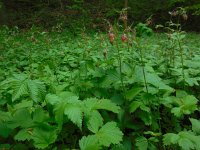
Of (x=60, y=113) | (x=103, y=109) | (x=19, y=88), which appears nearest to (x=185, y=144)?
(x=103, y=109)

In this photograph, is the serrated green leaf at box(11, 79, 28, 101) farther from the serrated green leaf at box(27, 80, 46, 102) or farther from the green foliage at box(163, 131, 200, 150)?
the green foliage at box(163, 131, 200, 150)

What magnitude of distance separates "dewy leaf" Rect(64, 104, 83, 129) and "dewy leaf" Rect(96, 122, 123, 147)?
204 mm

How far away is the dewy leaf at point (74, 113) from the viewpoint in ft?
7.44

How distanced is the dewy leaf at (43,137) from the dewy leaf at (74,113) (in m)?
0.22

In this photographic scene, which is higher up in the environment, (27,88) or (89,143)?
(27,88)

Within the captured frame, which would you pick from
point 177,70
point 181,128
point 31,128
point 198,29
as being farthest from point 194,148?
point 198,29

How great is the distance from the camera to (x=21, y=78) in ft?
8.01

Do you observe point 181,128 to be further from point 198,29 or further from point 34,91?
point 198,29

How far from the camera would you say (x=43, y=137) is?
2.37m

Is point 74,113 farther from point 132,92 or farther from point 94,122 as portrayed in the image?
point 132,92

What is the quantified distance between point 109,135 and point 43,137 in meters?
0.49

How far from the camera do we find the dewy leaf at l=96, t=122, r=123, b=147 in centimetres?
229

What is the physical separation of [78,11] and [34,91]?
15.7m

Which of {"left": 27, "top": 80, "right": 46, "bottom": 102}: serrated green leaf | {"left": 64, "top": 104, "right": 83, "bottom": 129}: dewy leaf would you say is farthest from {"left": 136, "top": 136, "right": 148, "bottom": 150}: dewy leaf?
{"left": 27, "top": 80, "right": 46, "bottom": 102}: serrated green leaf
